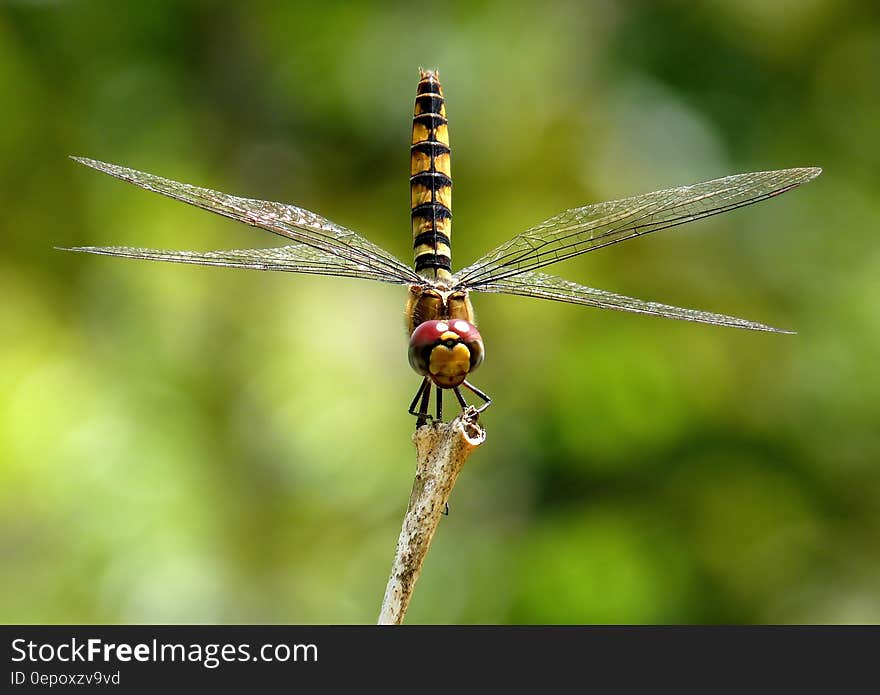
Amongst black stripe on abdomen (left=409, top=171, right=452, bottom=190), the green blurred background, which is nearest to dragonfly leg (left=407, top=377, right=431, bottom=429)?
black stripe on abdomen (left=409, top=171, right=452, bottom=190)

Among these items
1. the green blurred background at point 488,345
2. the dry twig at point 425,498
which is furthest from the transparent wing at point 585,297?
the green blurred background at point 488,345

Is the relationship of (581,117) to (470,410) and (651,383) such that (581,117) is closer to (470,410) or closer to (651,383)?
(651,383)

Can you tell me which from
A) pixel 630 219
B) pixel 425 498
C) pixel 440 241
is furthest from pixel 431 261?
pixel 425 498

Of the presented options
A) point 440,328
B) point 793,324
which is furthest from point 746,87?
point 440,328

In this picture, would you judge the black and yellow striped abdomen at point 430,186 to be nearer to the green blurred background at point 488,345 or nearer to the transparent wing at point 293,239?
the transparent wing at point 293,239

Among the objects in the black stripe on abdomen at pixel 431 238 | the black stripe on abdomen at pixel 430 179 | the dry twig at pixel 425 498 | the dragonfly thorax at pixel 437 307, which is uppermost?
the black stripe on abdomen at pixel 430 179

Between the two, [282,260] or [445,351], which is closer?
[445,351]

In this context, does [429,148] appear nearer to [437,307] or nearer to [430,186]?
[430,186]
